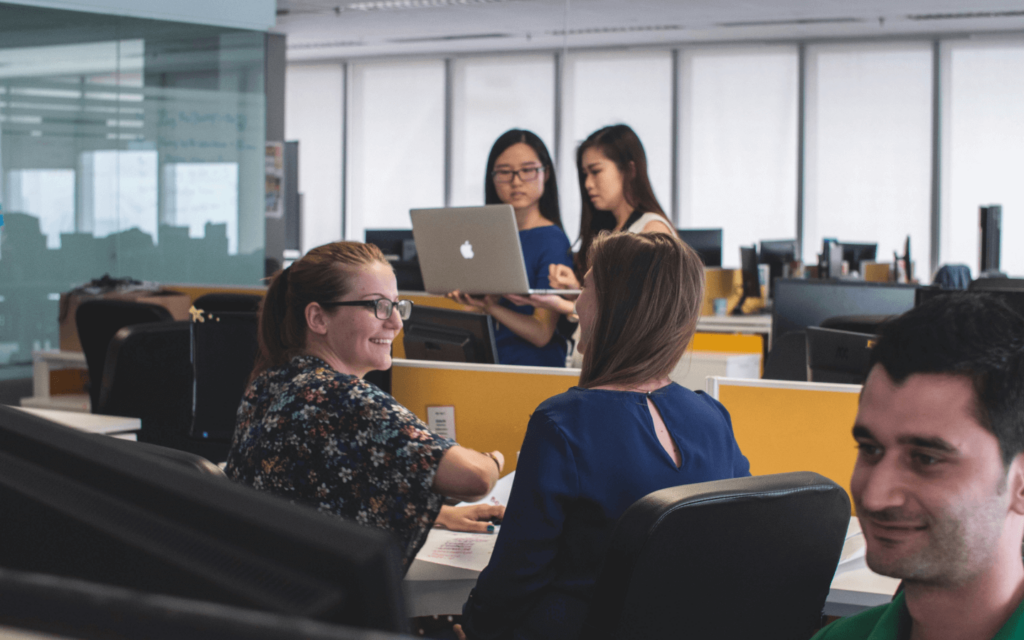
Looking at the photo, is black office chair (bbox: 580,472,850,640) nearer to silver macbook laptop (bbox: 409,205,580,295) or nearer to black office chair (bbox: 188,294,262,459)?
silver macbook laptop (bbox: 409,205,580,295)

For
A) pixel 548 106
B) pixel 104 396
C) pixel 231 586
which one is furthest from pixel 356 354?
pixel 548 106

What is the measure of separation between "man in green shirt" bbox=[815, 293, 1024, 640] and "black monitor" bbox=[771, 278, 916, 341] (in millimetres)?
2652

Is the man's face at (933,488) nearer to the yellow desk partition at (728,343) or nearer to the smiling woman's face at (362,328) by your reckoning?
the smiling woman's face at (362,328)

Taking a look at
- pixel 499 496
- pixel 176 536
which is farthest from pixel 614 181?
pixel 176 536

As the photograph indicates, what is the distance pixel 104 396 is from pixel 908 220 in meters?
7.57

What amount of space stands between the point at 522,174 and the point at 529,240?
0.21m

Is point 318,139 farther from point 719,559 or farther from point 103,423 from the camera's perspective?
point 719,559

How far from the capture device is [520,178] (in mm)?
2949

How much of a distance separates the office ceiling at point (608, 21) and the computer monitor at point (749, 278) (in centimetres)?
208

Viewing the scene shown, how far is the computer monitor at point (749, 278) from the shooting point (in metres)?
6.59

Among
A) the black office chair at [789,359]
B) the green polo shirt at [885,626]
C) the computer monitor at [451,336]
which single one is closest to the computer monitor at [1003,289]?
the black office chair at [789,359]

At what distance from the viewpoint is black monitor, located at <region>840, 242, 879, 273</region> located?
7.44 meters

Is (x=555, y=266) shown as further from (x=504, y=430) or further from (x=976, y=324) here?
(x=976, y=324)

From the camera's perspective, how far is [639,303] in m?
1.52
